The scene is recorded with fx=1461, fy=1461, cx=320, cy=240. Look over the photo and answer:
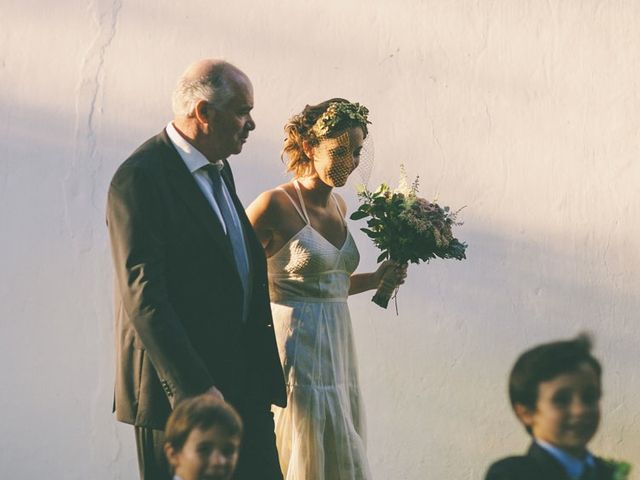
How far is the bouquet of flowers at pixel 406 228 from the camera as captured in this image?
223 inches

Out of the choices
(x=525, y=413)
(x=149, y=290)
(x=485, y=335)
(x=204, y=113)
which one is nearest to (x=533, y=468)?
(x=525, y=413)

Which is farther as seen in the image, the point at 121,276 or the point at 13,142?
the point at 13,142

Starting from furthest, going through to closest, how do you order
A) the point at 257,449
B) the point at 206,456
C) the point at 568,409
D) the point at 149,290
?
the point at 257,449 → the point at 149,290 → the point at 206,456 → the point at 568,409

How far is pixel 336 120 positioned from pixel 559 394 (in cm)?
241

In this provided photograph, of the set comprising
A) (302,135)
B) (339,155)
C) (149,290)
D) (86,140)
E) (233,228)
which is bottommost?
(149,290)

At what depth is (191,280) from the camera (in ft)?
15.1

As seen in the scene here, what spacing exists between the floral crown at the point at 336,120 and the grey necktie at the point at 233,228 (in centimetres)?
78

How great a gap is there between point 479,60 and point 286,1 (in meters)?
0.92

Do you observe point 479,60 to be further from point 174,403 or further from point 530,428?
point 530,428

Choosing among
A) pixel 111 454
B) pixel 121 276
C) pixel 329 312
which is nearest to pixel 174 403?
pixel 121 276

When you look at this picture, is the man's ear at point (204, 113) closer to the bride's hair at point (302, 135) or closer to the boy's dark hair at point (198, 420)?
the bride's hair at point (302, 135)

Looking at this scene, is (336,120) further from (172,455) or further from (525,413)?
(525,413)

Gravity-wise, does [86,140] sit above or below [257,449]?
above

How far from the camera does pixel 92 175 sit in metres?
6.60
